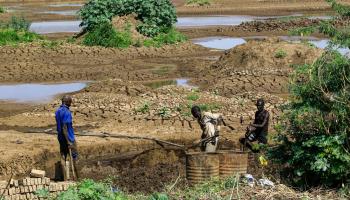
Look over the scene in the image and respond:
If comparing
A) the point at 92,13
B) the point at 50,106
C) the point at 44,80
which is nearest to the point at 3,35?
the point at 92,13

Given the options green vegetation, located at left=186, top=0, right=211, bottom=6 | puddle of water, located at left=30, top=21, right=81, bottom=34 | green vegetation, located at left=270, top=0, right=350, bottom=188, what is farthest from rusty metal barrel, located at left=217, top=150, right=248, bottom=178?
green vegetation, located at left=186, top=0, right=211, bottom=6

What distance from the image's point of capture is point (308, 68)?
961 centimetres

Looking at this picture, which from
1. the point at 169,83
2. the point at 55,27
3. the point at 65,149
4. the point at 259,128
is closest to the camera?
the point at 65,149

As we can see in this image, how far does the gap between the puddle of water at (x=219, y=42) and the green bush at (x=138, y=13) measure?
1939 millimetres

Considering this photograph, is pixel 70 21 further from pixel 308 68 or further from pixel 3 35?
pixel 308 68

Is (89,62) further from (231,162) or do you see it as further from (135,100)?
(231,162)

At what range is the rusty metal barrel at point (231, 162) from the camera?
10586 millimetres

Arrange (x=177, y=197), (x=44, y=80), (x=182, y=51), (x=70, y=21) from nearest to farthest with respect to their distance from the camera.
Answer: (x=177, y=197)
(x=44, y=80)
(x=182, y=51)
(x=70, y=21)

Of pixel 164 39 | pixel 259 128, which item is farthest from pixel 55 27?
pixel 259 128

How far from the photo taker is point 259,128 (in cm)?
1278

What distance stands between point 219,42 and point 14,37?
9.03m

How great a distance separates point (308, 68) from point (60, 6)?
46.0m

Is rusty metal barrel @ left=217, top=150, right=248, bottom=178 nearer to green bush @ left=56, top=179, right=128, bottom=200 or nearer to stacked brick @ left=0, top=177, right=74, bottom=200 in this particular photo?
stacked brick @ left=0, top=177, right=74, bottom=200

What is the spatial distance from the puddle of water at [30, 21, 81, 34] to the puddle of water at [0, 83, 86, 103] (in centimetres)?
1469
